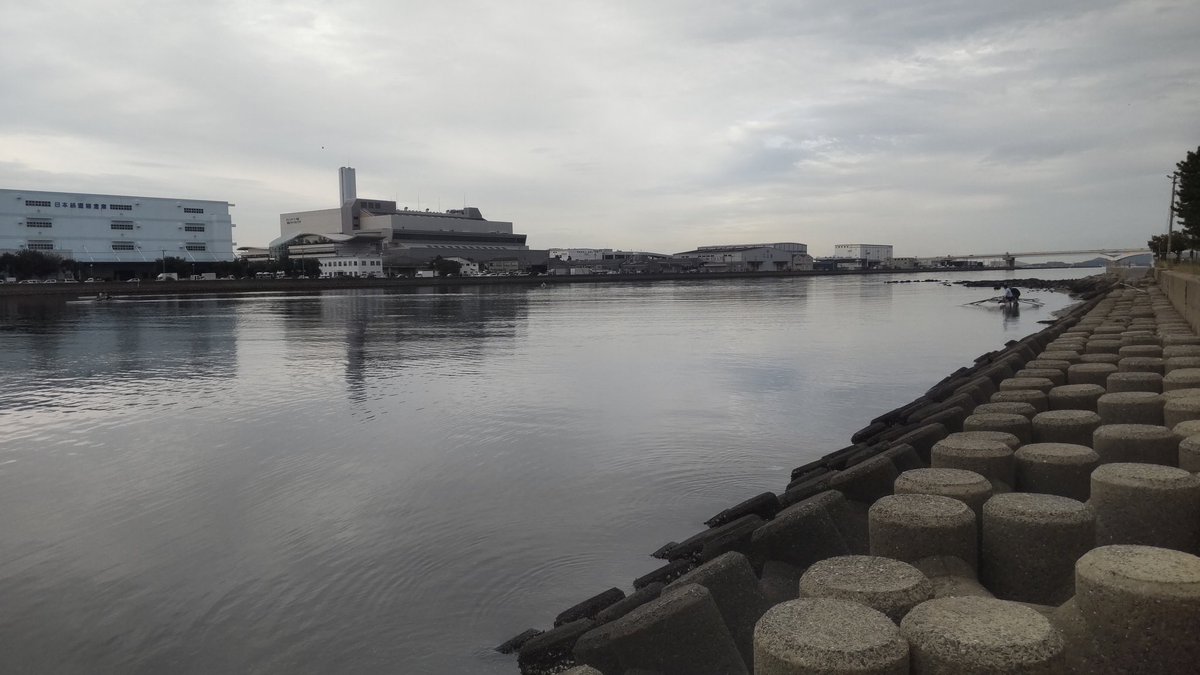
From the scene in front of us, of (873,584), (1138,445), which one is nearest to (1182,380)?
(1138,445)

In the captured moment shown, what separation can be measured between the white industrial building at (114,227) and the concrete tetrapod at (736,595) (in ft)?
402

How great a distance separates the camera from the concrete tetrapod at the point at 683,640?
183 inches

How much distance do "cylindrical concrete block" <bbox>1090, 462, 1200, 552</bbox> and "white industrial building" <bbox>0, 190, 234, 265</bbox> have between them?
124258 mm

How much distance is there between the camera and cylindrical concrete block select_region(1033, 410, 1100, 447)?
7.02m

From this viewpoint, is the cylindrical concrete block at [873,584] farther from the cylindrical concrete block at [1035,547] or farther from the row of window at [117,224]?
the row of window at [117,224]

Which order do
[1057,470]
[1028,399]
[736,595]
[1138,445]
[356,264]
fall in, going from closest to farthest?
[736,595], [1057,470], [1138,445], [1028,399], [356,264]

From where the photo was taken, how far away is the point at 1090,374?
33.9 ft

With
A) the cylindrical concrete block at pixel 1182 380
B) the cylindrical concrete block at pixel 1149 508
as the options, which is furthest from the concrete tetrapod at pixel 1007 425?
the cylindrical concrete block at pixel 1149 508

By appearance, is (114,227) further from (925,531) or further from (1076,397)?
(925,531)

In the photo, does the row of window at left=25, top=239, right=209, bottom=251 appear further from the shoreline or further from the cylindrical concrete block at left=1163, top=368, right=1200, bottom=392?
the cylindrical concrete block at left=1163, top=368, right=1200, bottom=392

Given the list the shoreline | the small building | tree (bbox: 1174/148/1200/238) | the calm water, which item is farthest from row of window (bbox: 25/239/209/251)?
tree (bbox: 1174/148/1200/238)

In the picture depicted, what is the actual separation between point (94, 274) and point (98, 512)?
385 feet

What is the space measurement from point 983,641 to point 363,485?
9.35 metres

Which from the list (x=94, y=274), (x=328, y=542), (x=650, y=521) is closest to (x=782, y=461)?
(x=650, y=521)
